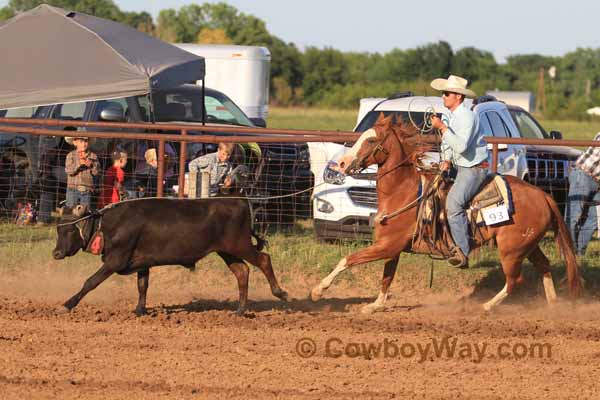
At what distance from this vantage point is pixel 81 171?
41.2ft

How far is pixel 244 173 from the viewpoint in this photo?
12273 mm

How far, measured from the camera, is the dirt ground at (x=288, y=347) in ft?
23.1

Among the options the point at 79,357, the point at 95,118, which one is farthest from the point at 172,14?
the point at 79,357

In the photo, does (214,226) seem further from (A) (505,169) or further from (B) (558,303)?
(A) (505,169)

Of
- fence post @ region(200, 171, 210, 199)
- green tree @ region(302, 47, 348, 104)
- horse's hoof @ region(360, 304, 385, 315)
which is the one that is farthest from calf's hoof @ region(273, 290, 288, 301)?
green tree @ region(302, 47, 348, 104)

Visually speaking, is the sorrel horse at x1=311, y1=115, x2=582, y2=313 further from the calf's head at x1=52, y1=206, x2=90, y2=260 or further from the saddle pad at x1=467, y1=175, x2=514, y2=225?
the calf's head at x1=52, y1=206, x2=90, y2=260

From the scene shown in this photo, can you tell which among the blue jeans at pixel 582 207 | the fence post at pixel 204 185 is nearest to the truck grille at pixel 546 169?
the blue jeans at pixel 582 207

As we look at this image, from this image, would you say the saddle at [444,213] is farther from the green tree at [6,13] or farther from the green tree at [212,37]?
the green tree at [6,13]

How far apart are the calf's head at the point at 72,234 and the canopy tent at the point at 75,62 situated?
317 centimetres

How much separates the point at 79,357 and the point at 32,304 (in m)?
2.51

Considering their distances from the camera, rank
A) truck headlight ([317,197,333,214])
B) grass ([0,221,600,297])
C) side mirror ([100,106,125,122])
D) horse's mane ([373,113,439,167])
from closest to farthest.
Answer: horse's mane ([373,113,439,167]), grass ([0,221,600,297]), truck headlight ([317,197,333,214]), side mirror ([100,106,125,122])

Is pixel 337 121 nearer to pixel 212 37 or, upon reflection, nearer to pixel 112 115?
pixel 212 37

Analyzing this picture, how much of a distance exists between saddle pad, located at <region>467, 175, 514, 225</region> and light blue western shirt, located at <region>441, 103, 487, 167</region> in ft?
1.04

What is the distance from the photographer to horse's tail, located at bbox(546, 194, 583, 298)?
1005cm
